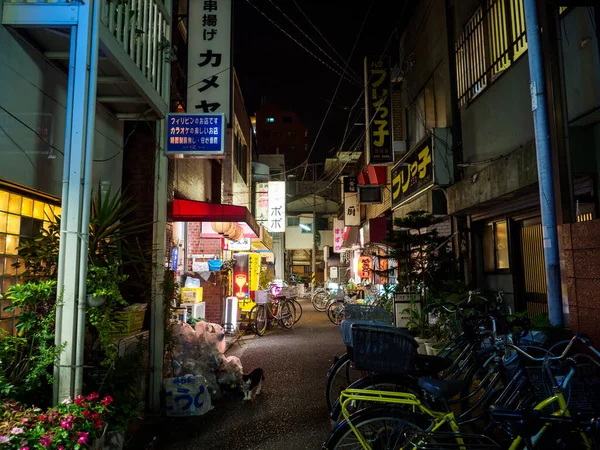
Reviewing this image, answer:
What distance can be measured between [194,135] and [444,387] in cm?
552

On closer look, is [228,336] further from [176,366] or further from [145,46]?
[145,46]

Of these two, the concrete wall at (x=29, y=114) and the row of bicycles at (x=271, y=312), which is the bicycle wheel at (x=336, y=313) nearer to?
the row of bicycles at (x=271, y=312)

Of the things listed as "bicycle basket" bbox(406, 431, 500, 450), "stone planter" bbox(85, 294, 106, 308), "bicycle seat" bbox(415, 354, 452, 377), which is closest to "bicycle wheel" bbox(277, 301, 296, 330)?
"stone planter" bbox(85, 294, 106, 308)

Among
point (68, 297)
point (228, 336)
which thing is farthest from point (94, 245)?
point (228, 336)

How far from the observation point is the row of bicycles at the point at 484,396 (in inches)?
106

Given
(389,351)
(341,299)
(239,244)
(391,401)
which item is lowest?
(341,299)

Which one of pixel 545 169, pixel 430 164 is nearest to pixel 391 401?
pixel 545 169

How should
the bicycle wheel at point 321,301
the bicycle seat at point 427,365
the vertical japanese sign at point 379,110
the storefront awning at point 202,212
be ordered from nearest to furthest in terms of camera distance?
the bicycle seat at point 427,365, the storefront awning at point 202,212, the vertical japanese sign at point 379,110, the bicycle wheel at point 321,301

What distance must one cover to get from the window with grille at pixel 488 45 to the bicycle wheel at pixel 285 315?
9029 millimetres

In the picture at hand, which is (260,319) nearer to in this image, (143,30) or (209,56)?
(209,56)

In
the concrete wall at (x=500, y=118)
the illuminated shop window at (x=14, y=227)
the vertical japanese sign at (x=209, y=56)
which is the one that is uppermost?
the vertical japanese sign at (x=209, y=56)

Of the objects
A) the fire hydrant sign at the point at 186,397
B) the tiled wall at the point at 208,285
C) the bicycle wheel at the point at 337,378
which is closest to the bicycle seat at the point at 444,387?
the bicycle wheel at the point at 337,378

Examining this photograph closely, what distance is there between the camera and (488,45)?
360 inches

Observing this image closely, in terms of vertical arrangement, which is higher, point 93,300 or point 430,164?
point 430,164
